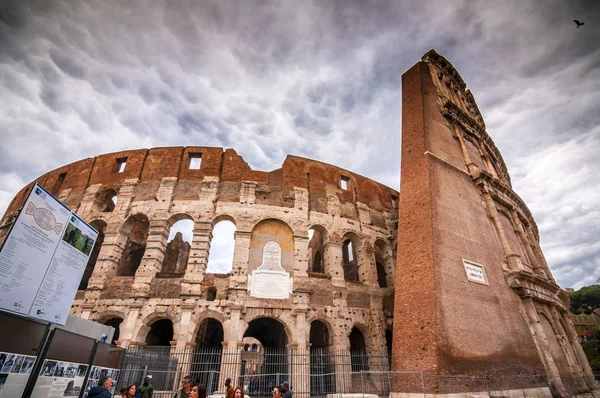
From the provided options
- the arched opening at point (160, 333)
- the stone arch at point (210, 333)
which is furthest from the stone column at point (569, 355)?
the arched opening at point (160, 333)

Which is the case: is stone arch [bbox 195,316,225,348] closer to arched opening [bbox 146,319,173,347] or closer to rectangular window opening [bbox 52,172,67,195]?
arched opening [bbox 146,319,173,347]

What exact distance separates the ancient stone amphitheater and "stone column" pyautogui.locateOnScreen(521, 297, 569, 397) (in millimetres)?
54

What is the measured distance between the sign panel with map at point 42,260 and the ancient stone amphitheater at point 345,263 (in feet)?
25.1

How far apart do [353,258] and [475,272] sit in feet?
22.7

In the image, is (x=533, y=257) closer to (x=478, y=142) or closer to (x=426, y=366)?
(x=478, y=142)

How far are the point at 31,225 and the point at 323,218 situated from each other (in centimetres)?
1242

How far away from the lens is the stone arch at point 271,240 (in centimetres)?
1372

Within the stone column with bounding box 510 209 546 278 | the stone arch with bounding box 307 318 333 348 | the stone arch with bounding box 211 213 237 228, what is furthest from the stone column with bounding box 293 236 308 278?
the stone column with bounding box 510 209 546 278

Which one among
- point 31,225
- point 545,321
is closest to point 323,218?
point 545,321

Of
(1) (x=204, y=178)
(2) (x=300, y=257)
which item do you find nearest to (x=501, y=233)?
(2) (x=300, y=257)

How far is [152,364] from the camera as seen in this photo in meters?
10.9

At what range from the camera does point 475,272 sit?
448 inches

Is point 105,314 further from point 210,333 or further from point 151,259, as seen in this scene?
point 210,333

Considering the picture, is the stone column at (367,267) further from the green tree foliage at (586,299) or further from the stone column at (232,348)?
the green tree foliage at (586,299)
